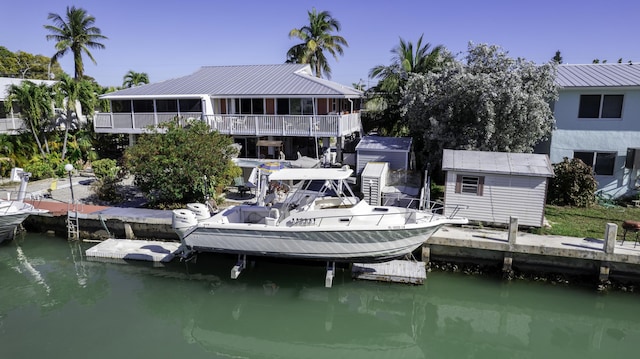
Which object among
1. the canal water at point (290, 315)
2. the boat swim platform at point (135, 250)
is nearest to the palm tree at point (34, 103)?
the boat swim platform at point (135, 250)

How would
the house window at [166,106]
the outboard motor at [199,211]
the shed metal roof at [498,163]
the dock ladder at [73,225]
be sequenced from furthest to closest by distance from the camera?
the house window at [166,106]
the dock ladder at [73,225]
the shed metal roof at [498,163]
the outboard motor at [199,211]

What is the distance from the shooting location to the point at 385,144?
19688 millimetres

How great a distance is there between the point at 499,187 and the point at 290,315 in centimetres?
822

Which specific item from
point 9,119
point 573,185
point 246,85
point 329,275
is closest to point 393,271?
point 329,275

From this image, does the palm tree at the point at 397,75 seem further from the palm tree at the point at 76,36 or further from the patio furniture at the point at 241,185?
the palm tree at the point at 76,36

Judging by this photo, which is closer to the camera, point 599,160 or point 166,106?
point 599,160

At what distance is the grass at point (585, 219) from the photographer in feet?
46.4

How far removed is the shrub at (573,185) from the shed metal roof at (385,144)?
20.4 feet

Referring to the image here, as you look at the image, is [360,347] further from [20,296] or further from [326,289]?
[20,296]

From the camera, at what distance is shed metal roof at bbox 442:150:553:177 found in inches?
556

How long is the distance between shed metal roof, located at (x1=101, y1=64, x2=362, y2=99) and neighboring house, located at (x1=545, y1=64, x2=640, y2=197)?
9848 mm

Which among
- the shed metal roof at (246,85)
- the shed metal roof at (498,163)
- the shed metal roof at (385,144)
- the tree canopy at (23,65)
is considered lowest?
the shed metal roof at (498,163)

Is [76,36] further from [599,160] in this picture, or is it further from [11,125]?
[599,160]

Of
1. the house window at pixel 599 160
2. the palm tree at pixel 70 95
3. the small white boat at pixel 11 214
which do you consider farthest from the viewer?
the palm tree at pixel 70 95
